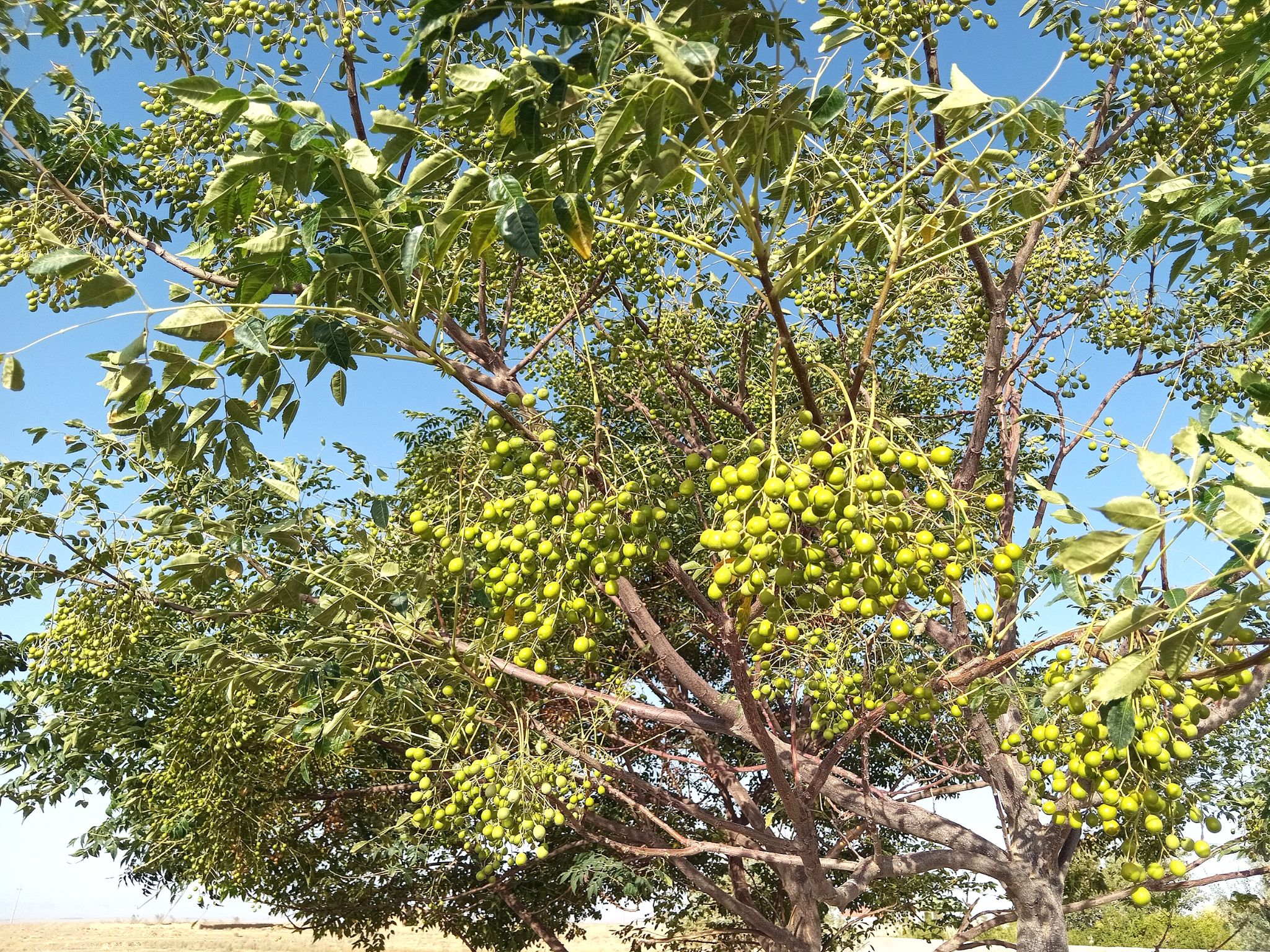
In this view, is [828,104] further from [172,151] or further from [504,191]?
[172,151]

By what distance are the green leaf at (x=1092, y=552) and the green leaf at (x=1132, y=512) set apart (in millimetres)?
23

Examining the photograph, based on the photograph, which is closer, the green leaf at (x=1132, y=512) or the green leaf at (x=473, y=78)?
the green leaf at (x=1132, y=512)

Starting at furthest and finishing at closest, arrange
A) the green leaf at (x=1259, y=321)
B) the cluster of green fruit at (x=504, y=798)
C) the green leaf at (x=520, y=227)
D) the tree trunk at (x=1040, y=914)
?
the tree trunk at (x=1040, y=914), the cluster of green fruit at (x=504, y=798), the green leaf at (x=1259, y=321), the green leaf at (x=520, y=227)

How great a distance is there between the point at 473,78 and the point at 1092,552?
140 cm

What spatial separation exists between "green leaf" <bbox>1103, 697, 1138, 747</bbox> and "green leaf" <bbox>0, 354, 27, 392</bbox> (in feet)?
7.65

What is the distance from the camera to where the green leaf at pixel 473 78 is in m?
1.50

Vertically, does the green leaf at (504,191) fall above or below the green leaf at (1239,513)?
above

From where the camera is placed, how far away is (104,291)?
4.91ft

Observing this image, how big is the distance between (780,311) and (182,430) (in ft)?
4.92

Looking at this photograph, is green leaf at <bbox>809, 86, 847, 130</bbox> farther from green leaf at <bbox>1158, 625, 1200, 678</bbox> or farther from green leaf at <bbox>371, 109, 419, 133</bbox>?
green leaf at <bbox>1158, 625, 1200, 678</bbox>

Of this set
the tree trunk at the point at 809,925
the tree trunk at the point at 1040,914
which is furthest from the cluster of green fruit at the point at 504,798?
the tree trunk at the point at 1040,914

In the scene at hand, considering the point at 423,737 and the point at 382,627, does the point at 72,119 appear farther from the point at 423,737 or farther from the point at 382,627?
the point at 423,737

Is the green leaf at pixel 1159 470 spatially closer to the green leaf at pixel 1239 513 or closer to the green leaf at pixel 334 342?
the green leaf at pixel 1239 513

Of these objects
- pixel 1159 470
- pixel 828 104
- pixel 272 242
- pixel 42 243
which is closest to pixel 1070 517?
pixel 1159 470
